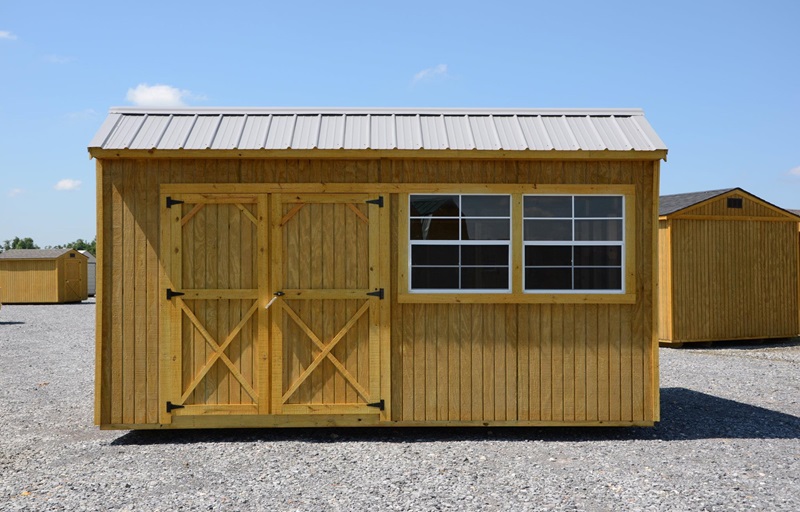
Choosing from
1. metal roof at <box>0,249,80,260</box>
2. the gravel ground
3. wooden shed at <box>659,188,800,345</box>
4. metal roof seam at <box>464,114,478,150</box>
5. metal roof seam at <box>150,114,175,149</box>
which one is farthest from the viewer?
metal roof at <box>0,249,80,260</box>

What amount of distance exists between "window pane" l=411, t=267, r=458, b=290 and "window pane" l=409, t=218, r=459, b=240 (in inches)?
12.4

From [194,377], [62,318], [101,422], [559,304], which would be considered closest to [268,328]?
[194,377]

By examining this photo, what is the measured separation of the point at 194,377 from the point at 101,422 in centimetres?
100

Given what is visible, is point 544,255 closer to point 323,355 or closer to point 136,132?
point 323,355

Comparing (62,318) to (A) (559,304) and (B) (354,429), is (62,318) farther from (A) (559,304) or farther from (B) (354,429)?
(A) (559,304)

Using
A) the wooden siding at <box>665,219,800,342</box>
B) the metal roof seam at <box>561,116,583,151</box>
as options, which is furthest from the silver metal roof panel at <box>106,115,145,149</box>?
the wooden siding at <box>665,219,800,342</box>

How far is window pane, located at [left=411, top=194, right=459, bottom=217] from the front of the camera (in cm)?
684

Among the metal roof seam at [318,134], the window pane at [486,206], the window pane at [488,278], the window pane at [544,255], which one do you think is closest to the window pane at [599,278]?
the window pane at [544,255]

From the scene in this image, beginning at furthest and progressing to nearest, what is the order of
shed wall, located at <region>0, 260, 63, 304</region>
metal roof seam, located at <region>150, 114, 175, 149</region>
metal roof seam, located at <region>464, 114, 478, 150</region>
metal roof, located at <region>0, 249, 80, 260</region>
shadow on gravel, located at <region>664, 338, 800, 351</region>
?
shed wall, located at <region>0, 260, 63, 304</region>, metal roof, located at <region>0, 249, 80, 260</region>, shadow on gravel, located at <region>664, 338, 800, 351</region>, metal roof seam, located at <region>464, 114, 478, 150</region>, metal roof seam, located at <region>150, 114, 175, 149</region>

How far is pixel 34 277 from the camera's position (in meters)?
29.5

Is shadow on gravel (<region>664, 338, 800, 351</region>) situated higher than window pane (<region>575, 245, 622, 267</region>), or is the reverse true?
window pane (<region>575, 245, 622, 267</region>)

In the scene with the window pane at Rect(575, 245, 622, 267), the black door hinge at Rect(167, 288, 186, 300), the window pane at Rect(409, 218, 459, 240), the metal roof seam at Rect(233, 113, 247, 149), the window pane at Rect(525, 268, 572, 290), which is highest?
the metal roof seam at Rect(233, 113, 247, 149)

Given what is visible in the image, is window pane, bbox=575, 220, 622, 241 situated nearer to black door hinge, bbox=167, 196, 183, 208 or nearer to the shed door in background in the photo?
black door hinge, bbox=167, 196, 183, 208

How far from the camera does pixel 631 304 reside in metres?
6.87
